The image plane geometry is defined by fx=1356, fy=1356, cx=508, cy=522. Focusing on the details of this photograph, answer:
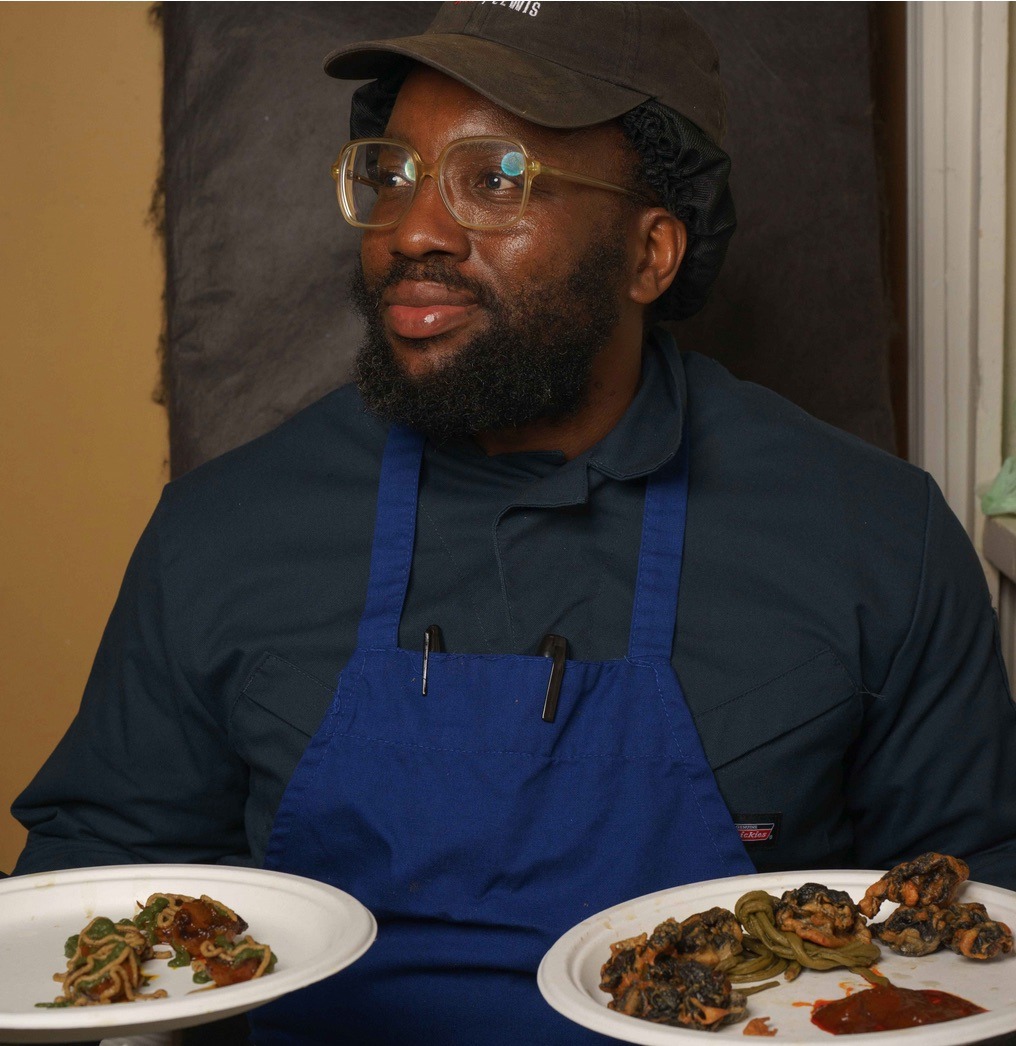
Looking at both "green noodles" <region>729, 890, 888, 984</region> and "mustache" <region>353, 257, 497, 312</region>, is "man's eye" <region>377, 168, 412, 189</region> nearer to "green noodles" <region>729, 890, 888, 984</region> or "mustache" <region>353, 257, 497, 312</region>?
"mustache" <region>353, 257, 497, 312</region>

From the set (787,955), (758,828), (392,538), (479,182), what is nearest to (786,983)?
(787,955)

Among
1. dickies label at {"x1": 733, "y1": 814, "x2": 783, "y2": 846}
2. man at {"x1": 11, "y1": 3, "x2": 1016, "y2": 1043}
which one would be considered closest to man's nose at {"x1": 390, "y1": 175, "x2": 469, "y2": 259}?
man at {"x1": 11, "y1": 3, "x2": 1016, "y2": 1043}

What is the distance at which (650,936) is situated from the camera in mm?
1076

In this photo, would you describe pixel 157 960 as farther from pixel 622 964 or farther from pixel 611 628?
pixel 611 628

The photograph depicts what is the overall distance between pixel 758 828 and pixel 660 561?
30cm

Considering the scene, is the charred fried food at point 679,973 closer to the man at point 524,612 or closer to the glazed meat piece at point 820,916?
the glazed meat piece at point 820,916

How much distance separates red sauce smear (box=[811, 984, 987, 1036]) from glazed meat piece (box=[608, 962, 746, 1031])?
68 millimetres

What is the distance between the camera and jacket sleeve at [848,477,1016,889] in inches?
58.3

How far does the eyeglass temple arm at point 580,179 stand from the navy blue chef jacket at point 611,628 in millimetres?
236

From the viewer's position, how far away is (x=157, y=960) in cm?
111

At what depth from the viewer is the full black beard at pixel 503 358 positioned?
1486 millimetres

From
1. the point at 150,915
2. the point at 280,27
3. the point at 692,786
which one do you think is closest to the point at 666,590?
the point at 692,786

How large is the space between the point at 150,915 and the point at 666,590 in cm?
62

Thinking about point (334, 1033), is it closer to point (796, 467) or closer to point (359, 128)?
point (796, 467)
